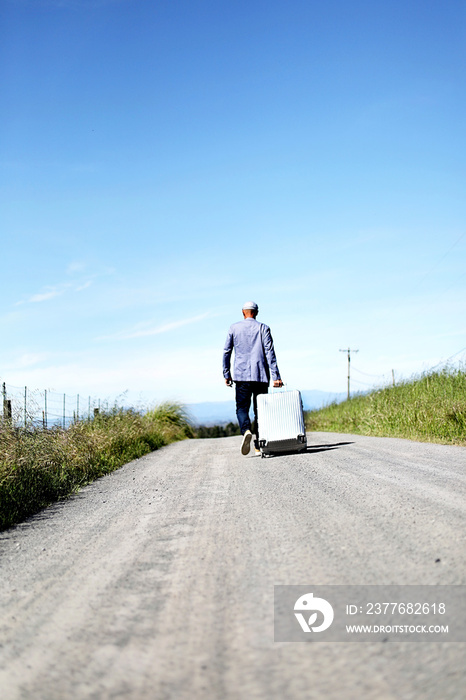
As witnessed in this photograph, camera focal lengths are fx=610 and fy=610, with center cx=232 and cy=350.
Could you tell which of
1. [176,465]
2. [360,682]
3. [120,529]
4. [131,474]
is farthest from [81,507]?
[360,682]

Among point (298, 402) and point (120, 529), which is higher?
point (298, 402)

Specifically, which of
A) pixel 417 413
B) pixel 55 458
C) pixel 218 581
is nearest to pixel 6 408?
pixel 55 458

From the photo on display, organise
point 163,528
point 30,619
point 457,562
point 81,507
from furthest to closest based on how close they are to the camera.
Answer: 1. point 81,507
2. point 163,528
3. point 457,562
4. point 30,619

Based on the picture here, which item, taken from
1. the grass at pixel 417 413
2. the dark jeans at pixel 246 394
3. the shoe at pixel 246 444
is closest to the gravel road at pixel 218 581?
the shoe at pixel 246 444

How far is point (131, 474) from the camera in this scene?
7.94 metres

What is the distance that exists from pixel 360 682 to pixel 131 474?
252 inches

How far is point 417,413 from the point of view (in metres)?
12.5

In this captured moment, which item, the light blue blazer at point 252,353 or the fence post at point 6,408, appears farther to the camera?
the light blue blazer at point 252,353

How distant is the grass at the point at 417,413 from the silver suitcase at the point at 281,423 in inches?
96.7

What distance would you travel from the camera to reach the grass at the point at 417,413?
10883mm

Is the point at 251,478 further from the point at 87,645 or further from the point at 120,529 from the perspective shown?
the point at 87,645

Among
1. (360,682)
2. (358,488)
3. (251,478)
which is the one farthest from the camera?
(251,478)

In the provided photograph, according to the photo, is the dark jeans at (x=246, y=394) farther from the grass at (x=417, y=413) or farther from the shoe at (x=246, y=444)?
the grass at (x=417, y=413)

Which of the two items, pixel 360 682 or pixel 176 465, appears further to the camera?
pixel 176 465
